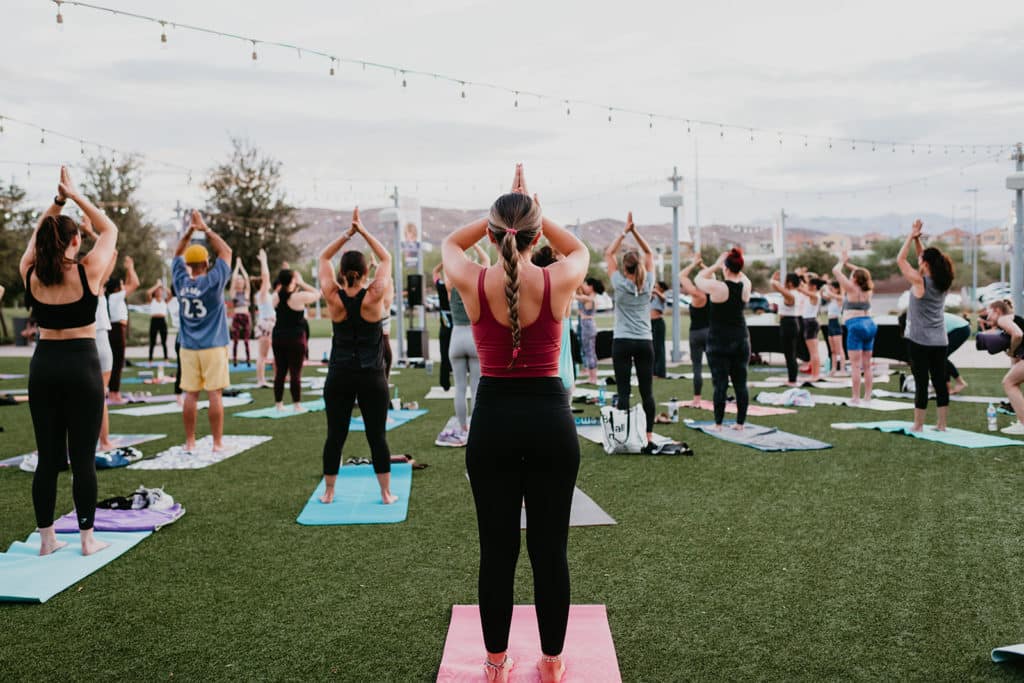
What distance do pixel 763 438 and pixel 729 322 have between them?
1.16 m

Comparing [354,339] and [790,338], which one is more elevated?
[354,339]

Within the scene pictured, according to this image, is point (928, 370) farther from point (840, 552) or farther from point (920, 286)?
point (840, 552)

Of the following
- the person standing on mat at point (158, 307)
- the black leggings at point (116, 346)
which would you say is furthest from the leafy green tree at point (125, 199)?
A: the black leggings at point (116, 346)

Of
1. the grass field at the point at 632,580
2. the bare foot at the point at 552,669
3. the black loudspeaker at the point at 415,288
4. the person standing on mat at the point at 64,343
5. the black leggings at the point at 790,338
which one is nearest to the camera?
the bare foot at the point at 552,669

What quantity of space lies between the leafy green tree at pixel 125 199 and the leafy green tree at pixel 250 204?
263 centimetres

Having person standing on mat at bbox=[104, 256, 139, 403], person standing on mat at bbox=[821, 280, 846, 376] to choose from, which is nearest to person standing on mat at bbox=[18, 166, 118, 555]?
person standing on mat at bbox=[104, 256, 139, 403]

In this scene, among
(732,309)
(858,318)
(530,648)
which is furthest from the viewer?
(858,318)

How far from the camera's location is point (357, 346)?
501 centimetres

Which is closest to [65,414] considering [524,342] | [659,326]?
[524,342]

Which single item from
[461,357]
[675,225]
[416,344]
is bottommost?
[416,344]

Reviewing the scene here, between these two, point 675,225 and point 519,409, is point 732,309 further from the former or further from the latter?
point 675,225

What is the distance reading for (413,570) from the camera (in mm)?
3938

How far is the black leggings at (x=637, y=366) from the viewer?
6.86 metres

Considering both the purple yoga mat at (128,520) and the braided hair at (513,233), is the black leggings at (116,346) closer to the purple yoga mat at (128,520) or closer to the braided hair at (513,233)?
the purple yoga mat at (128,520)
